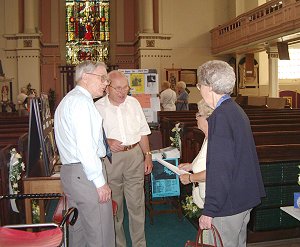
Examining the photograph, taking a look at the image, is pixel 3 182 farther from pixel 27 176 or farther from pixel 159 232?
pixel 159 232

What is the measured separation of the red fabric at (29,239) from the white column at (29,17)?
50.2 feet

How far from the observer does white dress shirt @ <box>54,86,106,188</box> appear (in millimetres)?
2660

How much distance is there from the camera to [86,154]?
2.65 m

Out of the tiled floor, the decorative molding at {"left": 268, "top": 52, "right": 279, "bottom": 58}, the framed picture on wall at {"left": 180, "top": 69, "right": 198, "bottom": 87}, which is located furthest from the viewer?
the framed picture on wall at {"left": 180, "top": 69, "right": 198, "bottom": 87}

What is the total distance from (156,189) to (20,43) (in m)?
13.5

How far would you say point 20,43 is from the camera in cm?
1641

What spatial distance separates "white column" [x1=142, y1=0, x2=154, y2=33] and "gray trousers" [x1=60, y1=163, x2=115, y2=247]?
14532 mm

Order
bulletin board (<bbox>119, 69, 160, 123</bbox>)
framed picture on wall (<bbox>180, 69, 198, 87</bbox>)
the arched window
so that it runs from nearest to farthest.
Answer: bulletin board (<bbox>119, 69, 160, 123</bbox>)
framed picture on wall (<bbox>180, 69, 198, 87</bbox>)
the arched window

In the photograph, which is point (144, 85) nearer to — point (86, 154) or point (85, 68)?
point (85, 68)

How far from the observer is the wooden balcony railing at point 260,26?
11.6 metres

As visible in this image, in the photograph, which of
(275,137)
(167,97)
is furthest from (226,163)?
(167,97)

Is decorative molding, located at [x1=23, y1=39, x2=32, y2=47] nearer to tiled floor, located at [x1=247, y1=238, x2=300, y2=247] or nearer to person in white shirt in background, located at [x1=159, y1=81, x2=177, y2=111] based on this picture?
person in white shirt in background, located at [x1=159, y1=81, x2=177, y2=111]

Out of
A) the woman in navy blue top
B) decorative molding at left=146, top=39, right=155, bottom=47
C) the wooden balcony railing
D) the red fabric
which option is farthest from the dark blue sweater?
decorative molding at left=146, top=39, right=155, bottom=47

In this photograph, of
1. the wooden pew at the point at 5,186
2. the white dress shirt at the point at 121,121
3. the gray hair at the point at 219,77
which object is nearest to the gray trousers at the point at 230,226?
the gray hair at the point at 219,77
